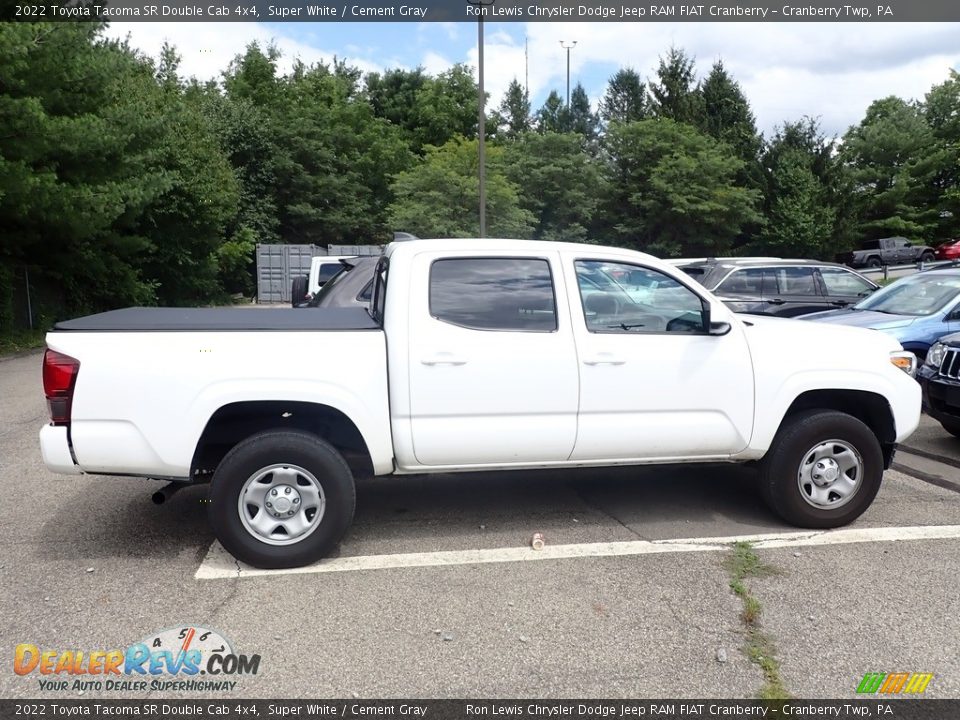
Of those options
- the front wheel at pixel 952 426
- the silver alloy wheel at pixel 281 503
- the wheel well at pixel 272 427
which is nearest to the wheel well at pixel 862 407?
the front wheel at pixel 952 426

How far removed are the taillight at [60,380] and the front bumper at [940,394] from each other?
700cm

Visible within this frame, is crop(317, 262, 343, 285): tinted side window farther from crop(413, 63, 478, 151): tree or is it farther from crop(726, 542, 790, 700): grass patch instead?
crop(413, 63, 478, 151): tree

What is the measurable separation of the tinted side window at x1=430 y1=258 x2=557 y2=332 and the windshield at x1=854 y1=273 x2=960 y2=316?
6.56 meters

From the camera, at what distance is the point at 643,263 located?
5.02 meters

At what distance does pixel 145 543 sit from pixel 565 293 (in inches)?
122

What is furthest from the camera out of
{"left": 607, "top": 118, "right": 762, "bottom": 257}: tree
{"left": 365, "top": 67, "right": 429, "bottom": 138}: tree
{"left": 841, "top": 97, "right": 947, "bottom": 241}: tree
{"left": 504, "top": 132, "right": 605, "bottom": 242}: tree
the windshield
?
{"left": 365, "top": 67, "right": 429, "bottom": 138}: tree

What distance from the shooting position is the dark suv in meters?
12.3

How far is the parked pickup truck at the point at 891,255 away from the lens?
126 ft

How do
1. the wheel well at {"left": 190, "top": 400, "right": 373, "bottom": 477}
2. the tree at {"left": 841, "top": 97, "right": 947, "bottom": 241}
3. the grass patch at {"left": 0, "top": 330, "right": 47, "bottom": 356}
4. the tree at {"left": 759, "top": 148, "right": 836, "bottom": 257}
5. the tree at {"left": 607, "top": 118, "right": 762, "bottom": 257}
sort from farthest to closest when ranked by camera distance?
the tree at {"left": 841, "top": 97, "right": 947, "bottom": 241} < the tree at {"left": 759, "top": 148, "right": 836, "bottom": 257} < the tree at {"left": 607, "top": 118, "right": 762, "bottom": 257} < the grass patch at {"left": 0, "top": 330, "right": 47, "bottom": 356} < the wheel well at {"left": 190, "top": 400, "right": 373, "bottom": 477}

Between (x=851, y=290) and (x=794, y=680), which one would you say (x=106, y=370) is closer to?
(x=794, y=680)

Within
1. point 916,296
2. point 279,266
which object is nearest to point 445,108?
point 279,266

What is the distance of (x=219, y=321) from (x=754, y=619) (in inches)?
134

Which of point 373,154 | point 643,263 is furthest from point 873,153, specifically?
point 643,263

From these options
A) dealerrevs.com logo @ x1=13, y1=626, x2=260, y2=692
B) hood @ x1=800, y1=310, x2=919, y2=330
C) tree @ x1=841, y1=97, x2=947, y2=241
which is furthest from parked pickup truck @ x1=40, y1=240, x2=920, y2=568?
tree @ x1=841, y1=97, x2=947, y2=241
